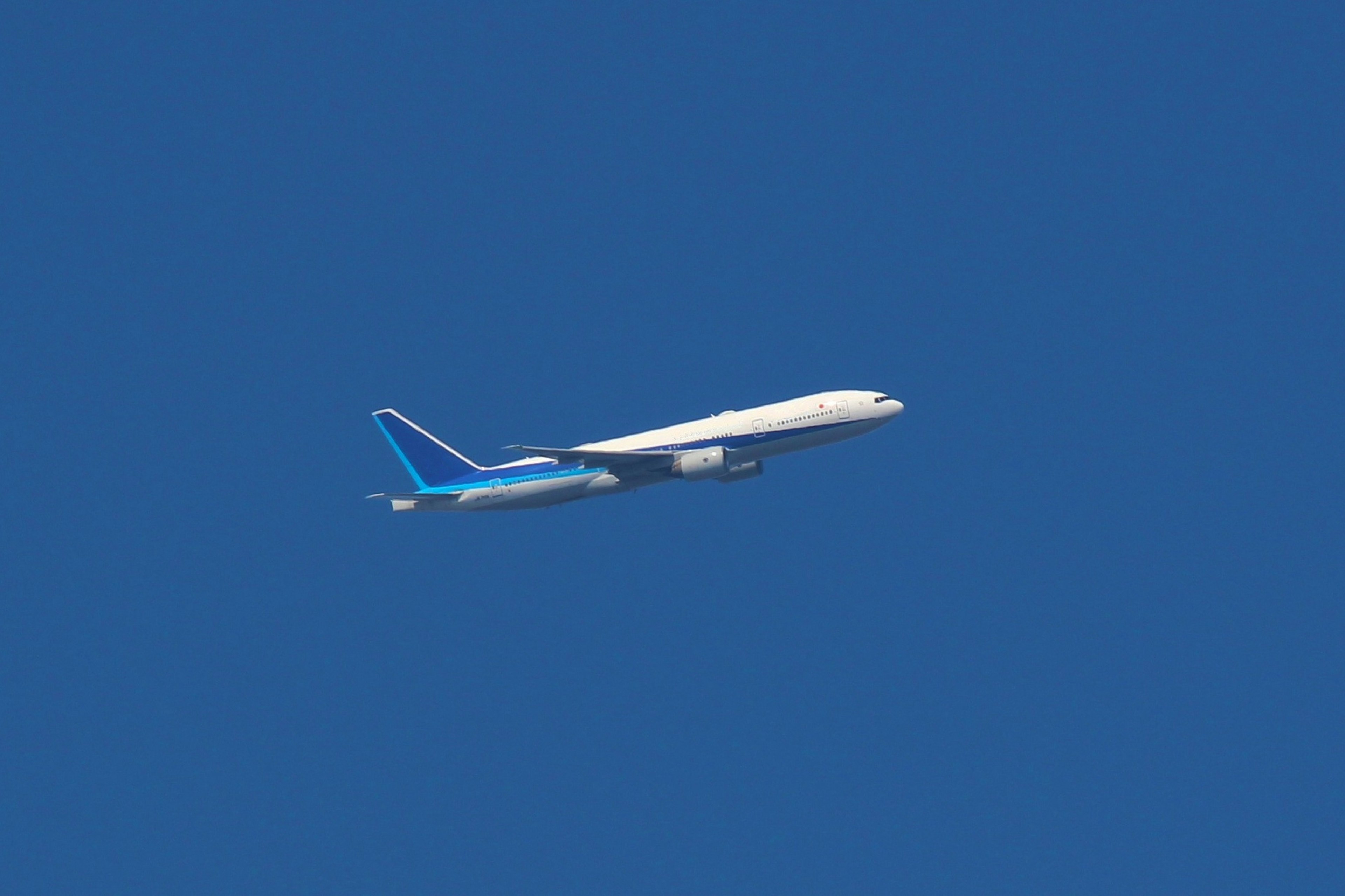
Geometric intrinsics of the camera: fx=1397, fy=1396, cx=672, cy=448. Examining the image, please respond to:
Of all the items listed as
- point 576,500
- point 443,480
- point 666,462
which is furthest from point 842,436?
point 443,480

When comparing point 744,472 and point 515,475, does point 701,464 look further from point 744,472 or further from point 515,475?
point 515,475

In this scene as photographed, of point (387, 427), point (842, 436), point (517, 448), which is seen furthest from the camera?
point (387, 427)

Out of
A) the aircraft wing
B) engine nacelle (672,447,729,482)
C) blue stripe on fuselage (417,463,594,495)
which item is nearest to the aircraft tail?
blue stripe on fuselage (417,463,594,495)

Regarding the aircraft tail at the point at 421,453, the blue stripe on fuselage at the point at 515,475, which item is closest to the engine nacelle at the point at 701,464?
the blue stripe on fuselage at the point at 515,475

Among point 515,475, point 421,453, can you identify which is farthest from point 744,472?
point 421,453

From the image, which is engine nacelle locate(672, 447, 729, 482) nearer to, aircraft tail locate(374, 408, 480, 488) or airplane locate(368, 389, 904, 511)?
airplane locate(368, 389, 904, 511)

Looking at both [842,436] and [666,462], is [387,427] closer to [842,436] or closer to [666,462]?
[666,462]
